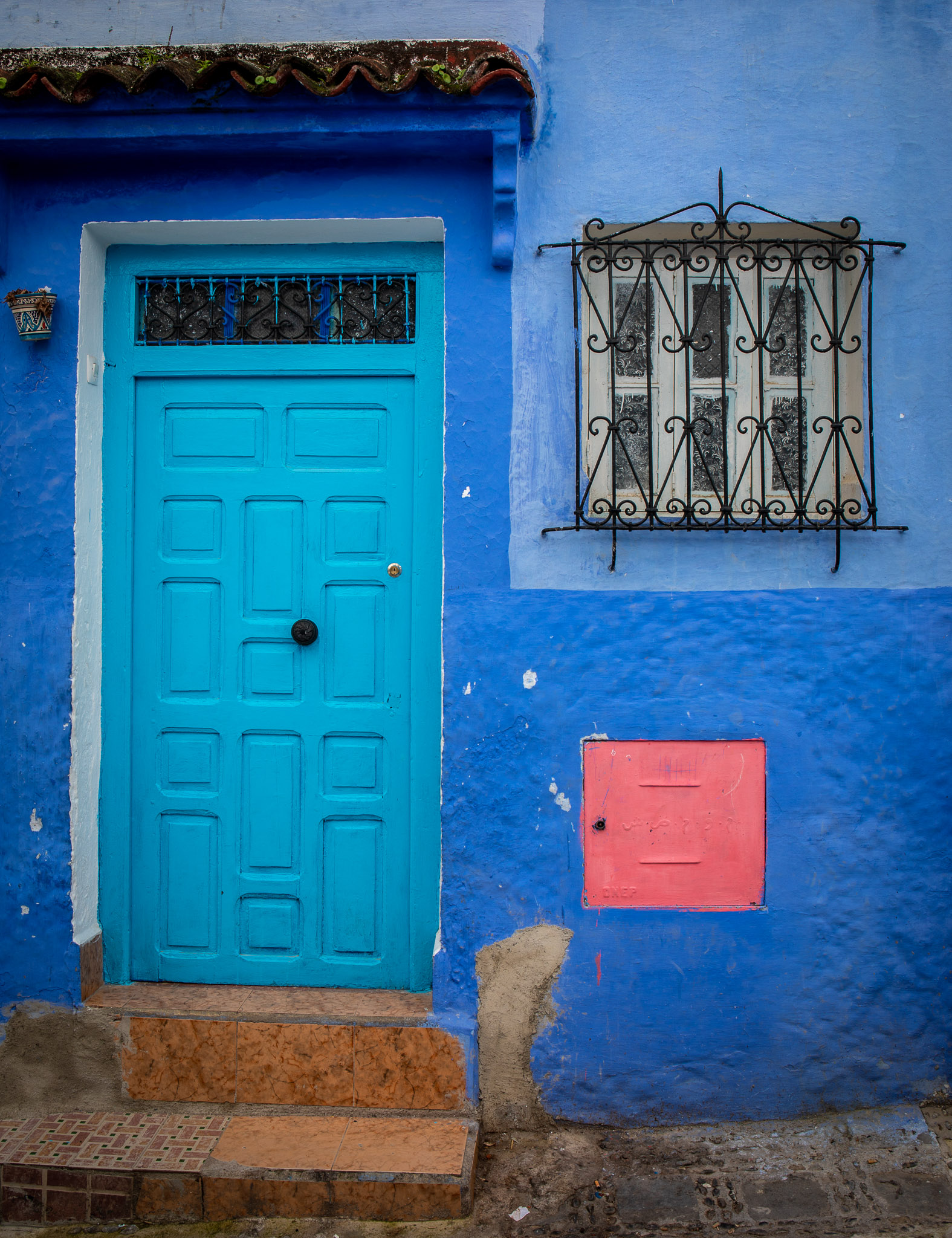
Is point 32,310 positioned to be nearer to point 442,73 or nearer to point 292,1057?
point 442,73

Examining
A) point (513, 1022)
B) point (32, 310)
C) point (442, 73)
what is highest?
point (442, 73)

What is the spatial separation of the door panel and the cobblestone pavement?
83cm

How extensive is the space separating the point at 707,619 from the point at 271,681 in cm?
171

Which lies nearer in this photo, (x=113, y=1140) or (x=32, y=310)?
(x=113, y=1140)

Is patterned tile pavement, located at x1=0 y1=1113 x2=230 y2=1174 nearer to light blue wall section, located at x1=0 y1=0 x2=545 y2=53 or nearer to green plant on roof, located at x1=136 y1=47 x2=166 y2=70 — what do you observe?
green plant on roof, located at x1=136 y1=47 x2=166 y2=70

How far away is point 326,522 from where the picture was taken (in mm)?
3430

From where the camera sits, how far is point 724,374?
10.8 ft

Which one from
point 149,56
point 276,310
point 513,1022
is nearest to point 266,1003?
point 513,1022

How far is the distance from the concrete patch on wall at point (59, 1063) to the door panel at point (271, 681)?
28 centimetres

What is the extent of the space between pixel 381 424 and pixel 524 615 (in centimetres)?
96

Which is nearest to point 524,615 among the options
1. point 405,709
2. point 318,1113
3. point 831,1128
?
point 405,709

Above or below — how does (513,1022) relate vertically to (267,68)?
below

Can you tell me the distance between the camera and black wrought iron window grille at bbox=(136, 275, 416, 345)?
11.2ft

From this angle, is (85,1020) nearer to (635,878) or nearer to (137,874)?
(137,874)
